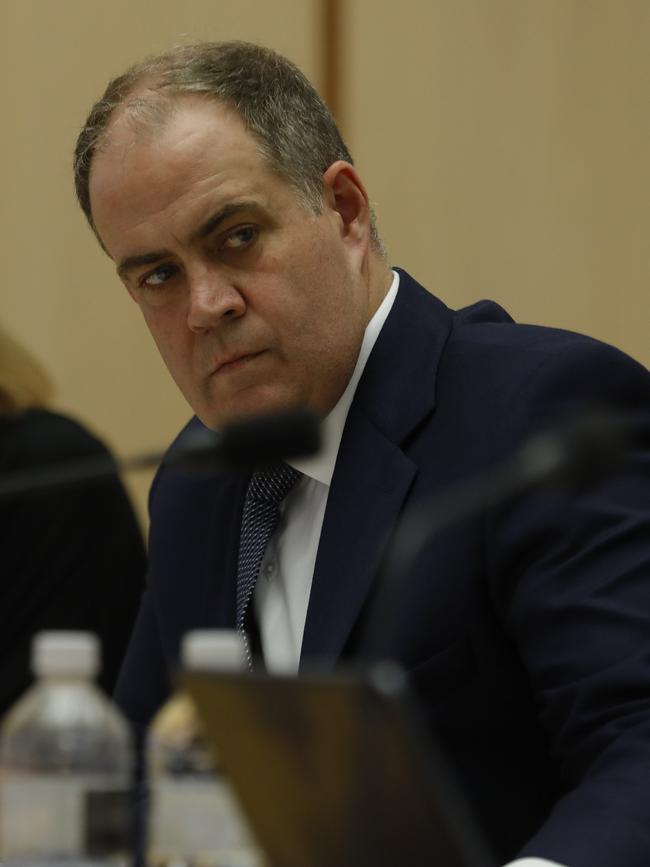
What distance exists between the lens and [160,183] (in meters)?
1.56

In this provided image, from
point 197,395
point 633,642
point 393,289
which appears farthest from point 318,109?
point 633,642

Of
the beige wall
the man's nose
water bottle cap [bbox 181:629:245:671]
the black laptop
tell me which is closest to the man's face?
the man's nose

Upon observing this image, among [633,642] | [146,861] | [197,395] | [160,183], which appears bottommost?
[146,861]

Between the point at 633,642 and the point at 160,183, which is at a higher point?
the point at 160,183

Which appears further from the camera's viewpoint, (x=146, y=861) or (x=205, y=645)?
(x=146, y=861)

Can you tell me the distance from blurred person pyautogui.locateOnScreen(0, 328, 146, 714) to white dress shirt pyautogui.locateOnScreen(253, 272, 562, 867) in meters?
0.91

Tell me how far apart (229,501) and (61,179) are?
1.54 m

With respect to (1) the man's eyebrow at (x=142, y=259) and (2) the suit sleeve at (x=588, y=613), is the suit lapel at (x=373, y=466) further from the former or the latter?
(1) the man's eyebrow at (x=142, y=259)

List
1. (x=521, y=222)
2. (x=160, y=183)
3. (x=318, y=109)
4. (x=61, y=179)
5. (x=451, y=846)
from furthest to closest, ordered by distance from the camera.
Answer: (x=61, y=179) < (x=521, y=222) < (x=318, y=109) < (x=160, y=183) < (x=451, y=846)

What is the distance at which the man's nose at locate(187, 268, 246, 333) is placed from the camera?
5.07 ft

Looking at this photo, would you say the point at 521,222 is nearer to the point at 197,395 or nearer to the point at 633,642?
the point at 197,395

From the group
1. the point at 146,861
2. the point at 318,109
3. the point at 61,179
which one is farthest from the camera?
the point at 61,179

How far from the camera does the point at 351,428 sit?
62.2 inches

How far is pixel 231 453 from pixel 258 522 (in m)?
0.77
